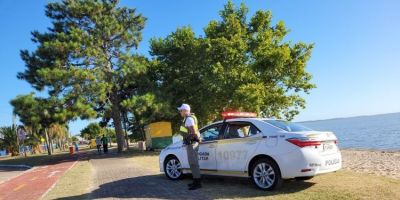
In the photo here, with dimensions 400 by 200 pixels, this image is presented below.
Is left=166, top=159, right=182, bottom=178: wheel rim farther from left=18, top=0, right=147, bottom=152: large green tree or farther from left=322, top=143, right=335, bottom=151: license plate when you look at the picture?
left=18, top=0, right=147, bottom=152: large green tree

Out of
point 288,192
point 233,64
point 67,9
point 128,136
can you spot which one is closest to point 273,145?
point 288,192

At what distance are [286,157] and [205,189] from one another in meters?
2.15

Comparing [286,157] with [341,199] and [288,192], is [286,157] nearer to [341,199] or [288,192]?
[288,192]

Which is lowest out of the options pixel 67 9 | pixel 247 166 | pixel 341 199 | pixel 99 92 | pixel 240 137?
pixel 341 199

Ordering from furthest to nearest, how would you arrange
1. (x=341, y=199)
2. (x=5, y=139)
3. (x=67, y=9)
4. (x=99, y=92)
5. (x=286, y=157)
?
(x=5, y=139)
(x=67, y=9)
(x=99, y=92)
(x=286, y=157)
(x=341, y=199)

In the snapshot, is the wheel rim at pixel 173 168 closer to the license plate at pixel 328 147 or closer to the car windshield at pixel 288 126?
the car windshield at pixel 288 126

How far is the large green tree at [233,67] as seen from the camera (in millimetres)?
28312

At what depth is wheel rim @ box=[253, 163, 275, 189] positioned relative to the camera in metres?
8.97

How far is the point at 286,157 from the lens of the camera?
28.4 feet

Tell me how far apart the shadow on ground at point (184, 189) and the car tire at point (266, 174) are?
0.15 meters

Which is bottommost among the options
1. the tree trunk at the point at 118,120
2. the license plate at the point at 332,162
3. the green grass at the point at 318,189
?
the green grass at the point at 318,189

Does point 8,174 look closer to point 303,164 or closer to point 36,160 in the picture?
point 36,160

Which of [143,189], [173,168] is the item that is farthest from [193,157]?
[173,168]

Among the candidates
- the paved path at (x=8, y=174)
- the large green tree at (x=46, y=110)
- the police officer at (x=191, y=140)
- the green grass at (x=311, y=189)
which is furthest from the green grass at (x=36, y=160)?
the police officer at (x=191, y=140)
